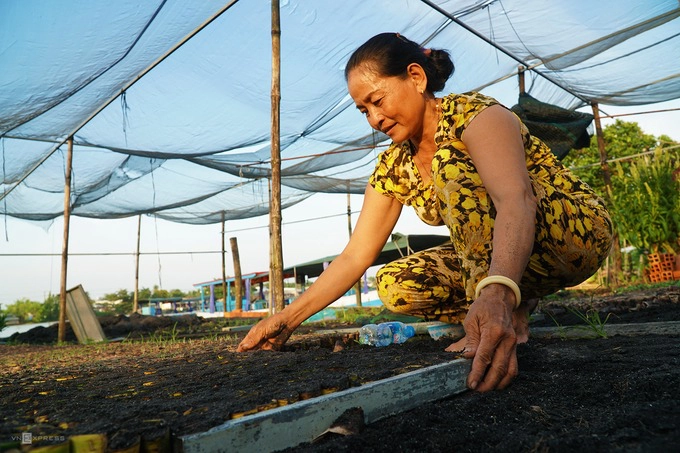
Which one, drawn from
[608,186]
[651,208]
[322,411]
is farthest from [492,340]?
[608,186]

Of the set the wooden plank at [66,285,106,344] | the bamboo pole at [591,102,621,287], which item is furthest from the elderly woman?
the bamboo pole at [591,102,621,287]

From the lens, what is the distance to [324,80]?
5617 mm

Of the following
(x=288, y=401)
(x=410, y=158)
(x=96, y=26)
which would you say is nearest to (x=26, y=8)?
(x=96, y=26)

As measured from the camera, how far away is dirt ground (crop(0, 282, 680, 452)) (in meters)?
0.79

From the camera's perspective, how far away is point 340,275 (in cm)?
201

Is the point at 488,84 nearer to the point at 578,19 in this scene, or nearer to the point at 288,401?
the point at 578,19

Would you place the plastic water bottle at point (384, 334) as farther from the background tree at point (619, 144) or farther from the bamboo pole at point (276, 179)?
the background tree at point (619, 144)

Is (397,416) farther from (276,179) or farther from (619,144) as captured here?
(619,144)

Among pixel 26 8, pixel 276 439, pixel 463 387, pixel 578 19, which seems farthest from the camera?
pixel 578 19

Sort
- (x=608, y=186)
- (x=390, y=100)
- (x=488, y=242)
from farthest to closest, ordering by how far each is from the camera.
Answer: (x=608, y=186) → (x=390, y=100) → (x=488, y=242)

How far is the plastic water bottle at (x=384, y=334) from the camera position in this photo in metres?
2.33

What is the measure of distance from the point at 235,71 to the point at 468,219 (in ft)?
14.2

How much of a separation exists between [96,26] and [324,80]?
95.7 inches

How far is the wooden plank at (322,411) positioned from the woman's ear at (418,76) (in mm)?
1031
